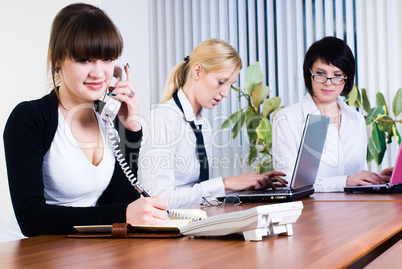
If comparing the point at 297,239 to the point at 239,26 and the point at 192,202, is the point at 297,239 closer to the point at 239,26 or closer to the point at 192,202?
Answer: the point at 192,202

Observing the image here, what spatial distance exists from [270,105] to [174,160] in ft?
7.74

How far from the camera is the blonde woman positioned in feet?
7.61

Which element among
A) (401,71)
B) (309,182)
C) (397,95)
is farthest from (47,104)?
(401,71)

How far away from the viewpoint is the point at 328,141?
3062mm

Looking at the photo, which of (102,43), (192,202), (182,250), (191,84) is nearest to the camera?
(182,250)

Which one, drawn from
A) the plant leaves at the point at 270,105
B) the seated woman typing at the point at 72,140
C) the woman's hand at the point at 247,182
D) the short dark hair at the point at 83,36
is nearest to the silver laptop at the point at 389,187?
the woman's hand at the point at 247,182

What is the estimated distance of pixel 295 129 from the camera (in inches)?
118

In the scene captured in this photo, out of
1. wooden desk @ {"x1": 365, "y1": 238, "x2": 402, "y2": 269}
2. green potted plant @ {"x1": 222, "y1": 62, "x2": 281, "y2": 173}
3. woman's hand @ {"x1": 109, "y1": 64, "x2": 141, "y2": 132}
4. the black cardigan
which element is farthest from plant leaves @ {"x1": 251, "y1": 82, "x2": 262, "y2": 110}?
wooden desk @ {"x1": 365, "y1": 238, "x2": 402, "y2": 269}

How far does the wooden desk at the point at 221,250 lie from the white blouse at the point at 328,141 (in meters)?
1.57

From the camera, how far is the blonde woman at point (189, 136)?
2318mm

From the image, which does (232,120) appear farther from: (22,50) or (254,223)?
(254,223)

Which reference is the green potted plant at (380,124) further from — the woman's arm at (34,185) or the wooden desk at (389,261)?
the wooden desk at (389,261)

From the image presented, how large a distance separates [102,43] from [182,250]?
897mm

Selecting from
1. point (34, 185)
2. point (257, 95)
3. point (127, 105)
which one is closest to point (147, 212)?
point (34, 185)
